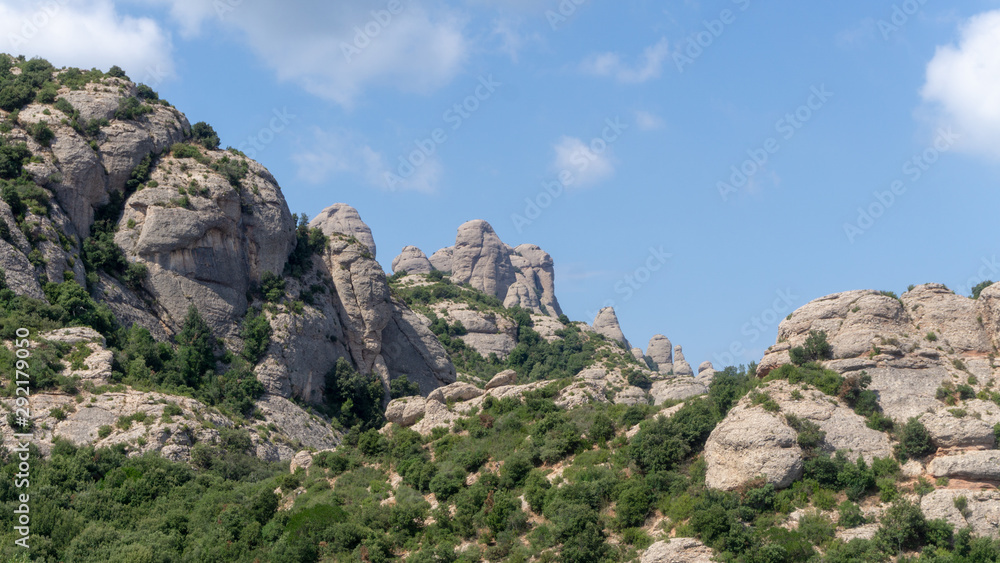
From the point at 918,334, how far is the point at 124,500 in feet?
142

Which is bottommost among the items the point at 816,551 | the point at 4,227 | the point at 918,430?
the point at 816,551

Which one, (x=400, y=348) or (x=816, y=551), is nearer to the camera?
(x=816, y=551)

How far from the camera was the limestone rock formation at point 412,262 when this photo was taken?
184750 mm

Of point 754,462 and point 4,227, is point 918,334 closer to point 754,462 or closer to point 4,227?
point 754,462

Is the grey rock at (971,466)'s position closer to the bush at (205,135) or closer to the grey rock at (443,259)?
the bush at (205,135)

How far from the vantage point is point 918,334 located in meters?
42.3

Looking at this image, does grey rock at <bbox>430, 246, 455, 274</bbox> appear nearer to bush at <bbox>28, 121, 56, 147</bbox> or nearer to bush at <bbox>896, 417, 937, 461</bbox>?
bush at <bbox>28, 121, 56, 147</bbox>

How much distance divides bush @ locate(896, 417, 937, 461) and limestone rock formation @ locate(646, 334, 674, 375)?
148 meters

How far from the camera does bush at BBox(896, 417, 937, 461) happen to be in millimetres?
36531

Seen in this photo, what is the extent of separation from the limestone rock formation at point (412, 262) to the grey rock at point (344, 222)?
6670 millimetres

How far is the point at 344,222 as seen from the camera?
631 ft

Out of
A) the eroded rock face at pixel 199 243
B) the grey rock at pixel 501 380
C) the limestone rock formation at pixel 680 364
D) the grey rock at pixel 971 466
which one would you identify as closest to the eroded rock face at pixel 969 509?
the grey rock at pixel 971 466

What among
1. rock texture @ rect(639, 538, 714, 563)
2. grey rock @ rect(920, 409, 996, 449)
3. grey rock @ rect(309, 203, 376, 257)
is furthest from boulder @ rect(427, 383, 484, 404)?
grey rock @ rect(309, 203, 376, 257)

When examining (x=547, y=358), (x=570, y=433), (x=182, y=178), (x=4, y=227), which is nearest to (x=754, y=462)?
(x=570, y=433)
